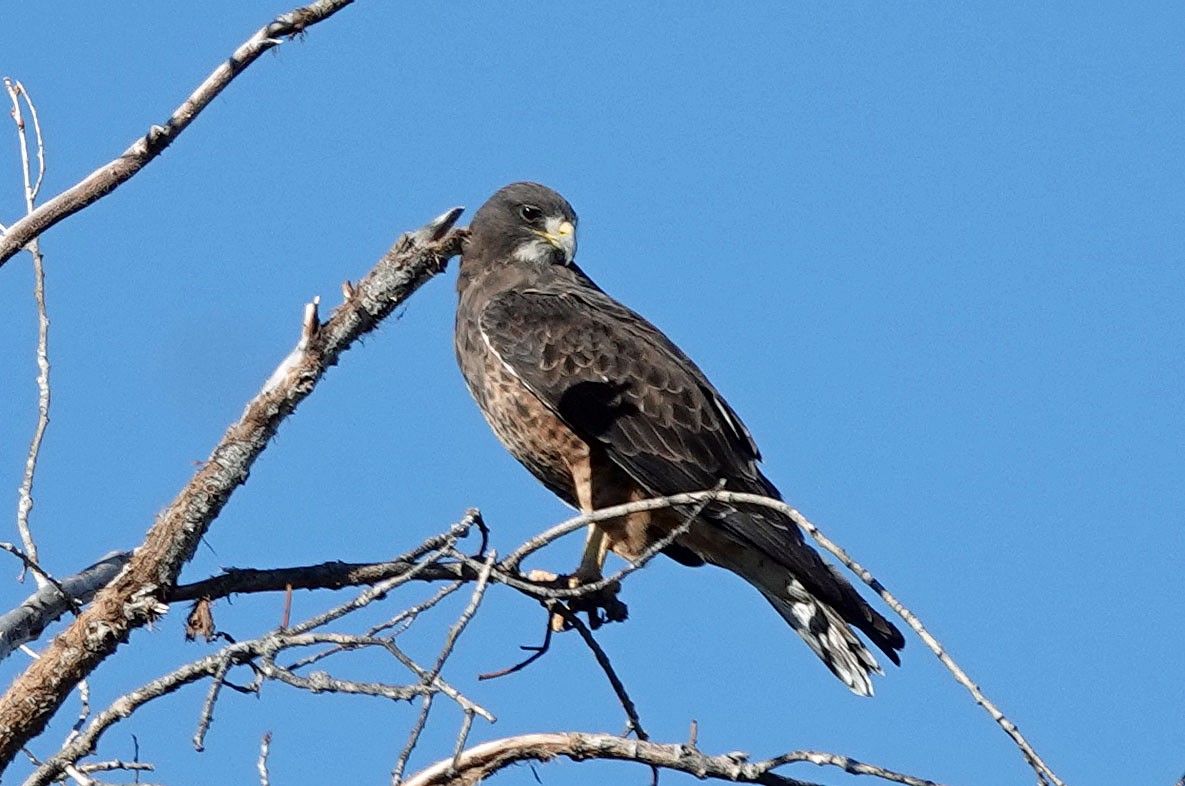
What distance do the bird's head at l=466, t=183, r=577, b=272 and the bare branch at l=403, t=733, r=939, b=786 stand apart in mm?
3064

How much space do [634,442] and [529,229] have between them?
3.83 ft

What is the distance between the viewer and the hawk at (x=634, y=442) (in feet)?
18.6

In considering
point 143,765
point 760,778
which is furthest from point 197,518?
point 760,778

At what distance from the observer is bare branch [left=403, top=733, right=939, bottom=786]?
10.8ft

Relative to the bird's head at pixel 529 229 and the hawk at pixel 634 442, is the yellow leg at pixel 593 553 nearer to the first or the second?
the hawk at pixel 634 442

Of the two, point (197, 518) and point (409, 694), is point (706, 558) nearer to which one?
point (197, 518)

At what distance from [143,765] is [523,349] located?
258cm

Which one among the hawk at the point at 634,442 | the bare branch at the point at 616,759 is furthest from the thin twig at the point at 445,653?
the hawk at the point at 634,442

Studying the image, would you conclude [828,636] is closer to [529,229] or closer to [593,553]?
[593,553]

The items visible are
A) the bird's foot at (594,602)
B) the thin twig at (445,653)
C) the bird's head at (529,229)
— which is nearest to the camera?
the thin twig at (445,653)

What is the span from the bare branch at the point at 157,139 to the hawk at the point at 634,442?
241 cm

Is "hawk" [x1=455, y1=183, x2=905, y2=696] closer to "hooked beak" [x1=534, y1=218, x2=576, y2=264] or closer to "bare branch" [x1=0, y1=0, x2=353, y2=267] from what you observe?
"hooked beak" [x1=534, y1=218, x2=576, y2=264]

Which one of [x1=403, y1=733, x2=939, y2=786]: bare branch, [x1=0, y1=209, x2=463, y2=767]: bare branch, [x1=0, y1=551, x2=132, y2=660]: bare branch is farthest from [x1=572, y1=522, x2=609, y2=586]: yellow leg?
[x1=403, y1=733, x2=939, y2=786]: bare branch

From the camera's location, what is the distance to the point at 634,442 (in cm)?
584
